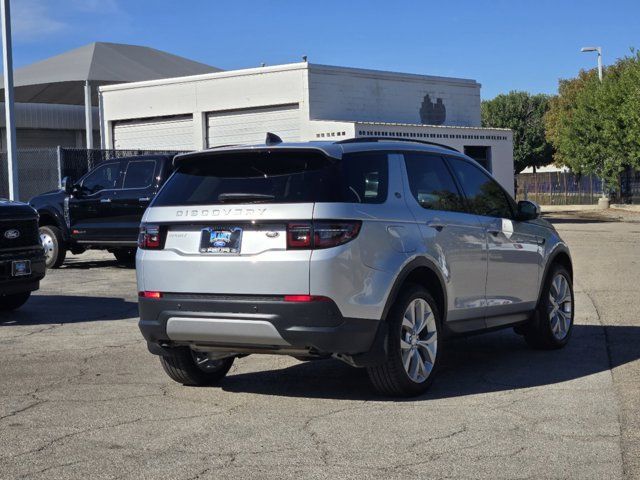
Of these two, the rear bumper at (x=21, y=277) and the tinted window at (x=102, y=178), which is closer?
the rear bumper at (x=21, y=277)

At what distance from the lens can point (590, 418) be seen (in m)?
6.32

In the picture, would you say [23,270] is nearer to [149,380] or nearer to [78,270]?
[149,380]


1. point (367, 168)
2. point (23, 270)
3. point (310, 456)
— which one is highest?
point (367, 168)

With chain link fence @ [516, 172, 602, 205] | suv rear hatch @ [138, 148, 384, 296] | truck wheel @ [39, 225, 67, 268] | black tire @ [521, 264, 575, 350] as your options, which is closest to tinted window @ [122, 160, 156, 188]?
truck wheel @ [39, 225, 67, 268]

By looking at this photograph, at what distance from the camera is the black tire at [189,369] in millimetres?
7364

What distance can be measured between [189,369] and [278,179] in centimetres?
169

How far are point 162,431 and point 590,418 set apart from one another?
106 inches

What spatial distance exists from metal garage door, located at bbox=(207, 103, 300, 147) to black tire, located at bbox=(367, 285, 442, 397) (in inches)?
874

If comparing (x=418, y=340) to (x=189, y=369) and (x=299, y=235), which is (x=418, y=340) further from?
(x=189, y=369)

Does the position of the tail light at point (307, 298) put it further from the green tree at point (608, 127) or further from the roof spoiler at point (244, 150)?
the green tree at point (608, 127)

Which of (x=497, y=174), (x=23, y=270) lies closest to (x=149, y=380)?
(x=23, y=270)

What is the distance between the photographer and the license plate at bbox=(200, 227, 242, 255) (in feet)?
21.7

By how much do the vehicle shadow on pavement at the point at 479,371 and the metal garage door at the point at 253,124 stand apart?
20.1 metres

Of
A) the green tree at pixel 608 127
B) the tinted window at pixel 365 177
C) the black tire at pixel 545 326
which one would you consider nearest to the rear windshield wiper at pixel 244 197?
the tinted window at pixel 365 177
